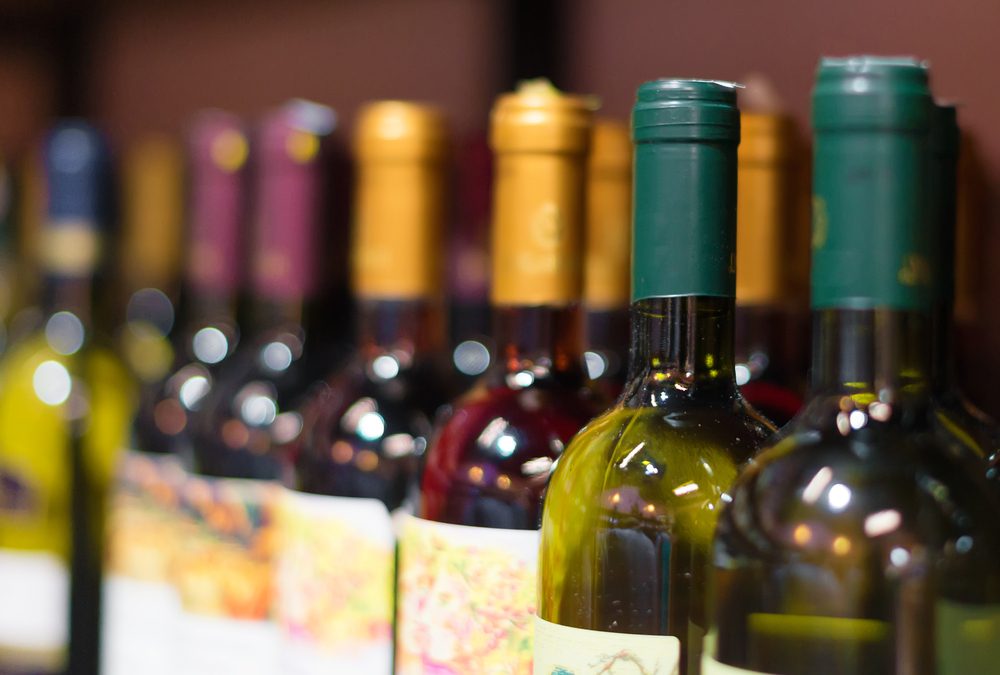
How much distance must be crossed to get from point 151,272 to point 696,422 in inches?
34.4

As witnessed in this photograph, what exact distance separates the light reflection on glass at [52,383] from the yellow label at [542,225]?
2.41ft

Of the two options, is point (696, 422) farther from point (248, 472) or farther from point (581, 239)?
point (248, 472)

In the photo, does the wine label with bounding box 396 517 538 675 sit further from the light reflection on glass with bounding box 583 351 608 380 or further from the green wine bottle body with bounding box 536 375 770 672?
the light reflection on glass with bounding box 583 351 608 380

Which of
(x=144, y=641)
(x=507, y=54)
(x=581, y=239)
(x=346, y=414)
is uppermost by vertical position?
(x=507, y=54)

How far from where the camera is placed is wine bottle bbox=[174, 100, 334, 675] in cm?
97

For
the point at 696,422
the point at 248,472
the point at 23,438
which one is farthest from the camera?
the point at 23,438

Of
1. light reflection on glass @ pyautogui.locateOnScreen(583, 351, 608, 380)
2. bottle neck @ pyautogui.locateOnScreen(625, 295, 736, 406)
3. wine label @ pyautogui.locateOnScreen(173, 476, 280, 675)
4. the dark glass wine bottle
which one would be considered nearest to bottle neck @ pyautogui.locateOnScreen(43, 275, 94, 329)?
the dark glass wine bottle

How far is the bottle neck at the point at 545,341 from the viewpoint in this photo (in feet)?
2.46

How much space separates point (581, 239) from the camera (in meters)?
0.70

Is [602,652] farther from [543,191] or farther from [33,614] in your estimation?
[33,614]

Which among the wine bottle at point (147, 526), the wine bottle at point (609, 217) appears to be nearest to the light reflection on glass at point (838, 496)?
the wine bottle at point (609, 217)

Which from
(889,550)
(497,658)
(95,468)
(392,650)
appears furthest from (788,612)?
(95,468)

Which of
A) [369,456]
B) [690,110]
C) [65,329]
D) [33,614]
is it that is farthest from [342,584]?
[65,329]

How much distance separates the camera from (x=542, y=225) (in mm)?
689
